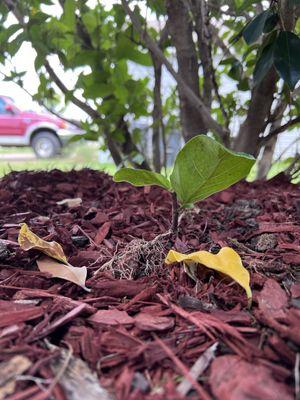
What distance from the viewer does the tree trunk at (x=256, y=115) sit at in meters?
1.20

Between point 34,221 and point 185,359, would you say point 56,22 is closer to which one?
point 34,221

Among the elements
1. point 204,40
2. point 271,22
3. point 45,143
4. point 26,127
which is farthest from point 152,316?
point 26,127

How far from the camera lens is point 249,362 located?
0.44 meters

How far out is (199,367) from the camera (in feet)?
1.45

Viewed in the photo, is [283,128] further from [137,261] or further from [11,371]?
[11,371]

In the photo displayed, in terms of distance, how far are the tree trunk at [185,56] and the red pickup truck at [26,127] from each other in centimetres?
477

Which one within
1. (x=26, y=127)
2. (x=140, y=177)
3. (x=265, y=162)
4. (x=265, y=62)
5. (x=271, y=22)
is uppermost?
(x=26, y=127)

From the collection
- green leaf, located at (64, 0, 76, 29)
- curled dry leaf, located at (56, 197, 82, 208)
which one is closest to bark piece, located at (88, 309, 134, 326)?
curled dry leaf, located at (56, 197, 82, 208)

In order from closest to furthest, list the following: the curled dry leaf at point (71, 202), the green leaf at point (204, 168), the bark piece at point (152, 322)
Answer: the bark piece at point (152, 322) < the green leaf at point (204, 168) < the curled dry leaf at point (71, 202)

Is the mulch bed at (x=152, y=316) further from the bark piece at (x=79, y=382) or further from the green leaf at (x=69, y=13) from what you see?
the green leaf at (x=69, y=13)

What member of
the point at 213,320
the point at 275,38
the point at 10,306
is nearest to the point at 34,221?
the point at 10,306

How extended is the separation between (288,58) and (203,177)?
15.8 inches

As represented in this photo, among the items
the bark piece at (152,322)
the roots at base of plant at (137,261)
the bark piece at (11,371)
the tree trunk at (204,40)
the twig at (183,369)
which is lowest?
the bark piece at (11,371)

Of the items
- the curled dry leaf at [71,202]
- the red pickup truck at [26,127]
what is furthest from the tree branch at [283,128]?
the red pickup truck at [26,127]
